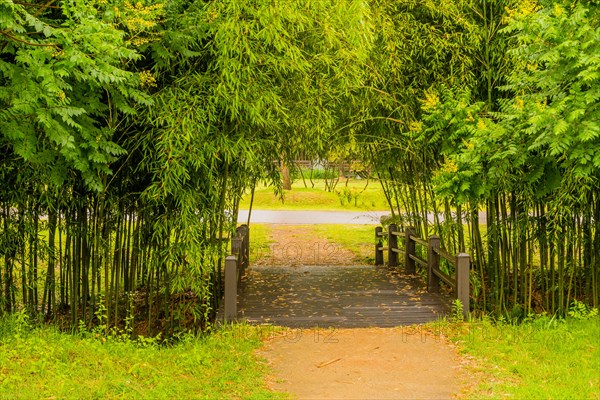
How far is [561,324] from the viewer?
5316 millimetres

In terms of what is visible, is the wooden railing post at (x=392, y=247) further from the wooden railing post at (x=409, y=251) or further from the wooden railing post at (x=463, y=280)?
the wooden railing post at (x=463, y=280)

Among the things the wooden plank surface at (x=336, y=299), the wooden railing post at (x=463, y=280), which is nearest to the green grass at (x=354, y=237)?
the wooden plank surface at (x=336, y=299)

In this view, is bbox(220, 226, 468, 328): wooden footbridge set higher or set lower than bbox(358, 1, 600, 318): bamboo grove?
lower

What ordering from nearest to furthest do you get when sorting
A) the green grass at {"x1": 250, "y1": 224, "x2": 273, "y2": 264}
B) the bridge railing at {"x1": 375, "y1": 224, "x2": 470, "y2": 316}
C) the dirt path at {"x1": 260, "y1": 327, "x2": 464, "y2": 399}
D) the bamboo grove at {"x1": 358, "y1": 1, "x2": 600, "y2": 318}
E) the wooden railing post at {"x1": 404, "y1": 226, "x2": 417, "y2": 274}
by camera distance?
the dirt path at {"x1": 260, "y1": 327, "x2": 464, "y2": 399}, the bamboo grove at {"x1": 358, "y1": 1, "x2": 600, "y2": 318}, the bridge railing at {"x1": 375, "y1": 224, "x2": 470, "y2": 316}, the wooden railing post at {"x1": 404, "y1": 226, "x2": 417, "y2": 274}, the green grass at {"x1": 250, "y1": 224, "x2": 273, "y2": 264}

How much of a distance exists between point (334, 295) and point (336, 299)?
18 centimetres

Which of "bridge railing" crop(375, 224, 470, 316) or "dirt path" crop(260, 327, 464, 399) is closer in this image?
"dirt path" crop(260, 327, 464, 399)

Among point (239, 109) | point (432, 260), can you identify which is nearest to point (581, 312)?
point (432, 260)

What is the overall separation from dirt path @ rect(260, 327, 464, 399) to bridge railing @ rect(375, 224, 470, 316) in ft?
2.23

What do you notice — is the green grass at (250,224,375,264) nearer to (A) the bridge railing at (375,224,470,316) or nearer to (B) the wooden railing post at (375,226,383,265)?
(B) the wooden railing post at (375,226,383,265)

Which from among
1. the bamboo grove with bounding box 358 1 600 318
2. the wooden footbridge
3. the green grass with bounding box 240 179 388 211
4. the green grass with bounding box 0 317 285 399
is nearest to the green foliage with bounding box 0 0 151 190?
the green grass with bounding box 0 317 285 399

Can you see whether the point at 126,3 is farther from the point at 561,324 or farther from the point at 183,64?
the point at 561,324

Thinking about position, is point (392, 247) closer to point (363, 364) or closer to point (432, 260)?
point (432, 260)

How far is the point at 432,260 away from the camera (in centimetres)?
664

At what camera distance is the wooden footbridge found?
18.4ft
